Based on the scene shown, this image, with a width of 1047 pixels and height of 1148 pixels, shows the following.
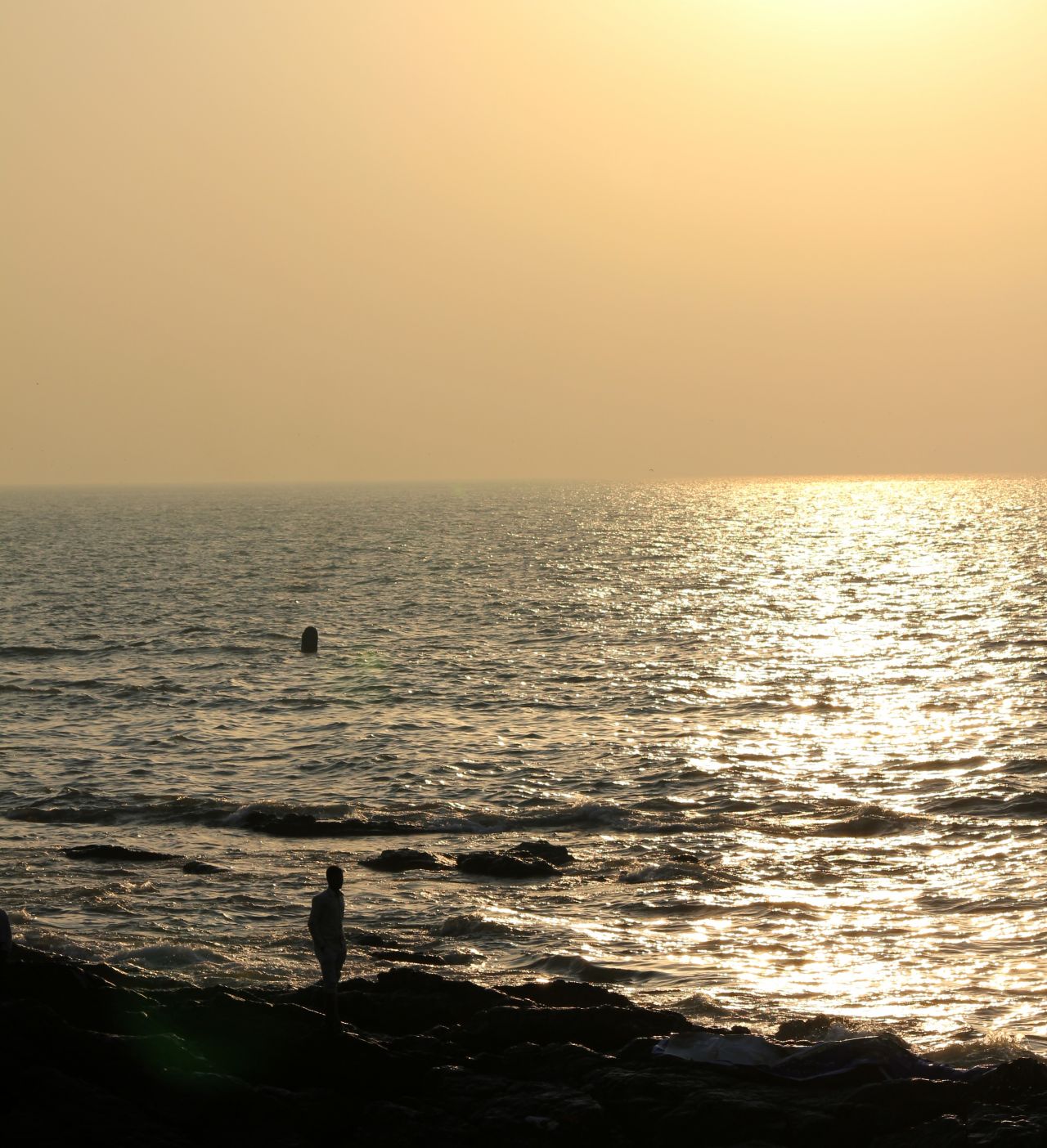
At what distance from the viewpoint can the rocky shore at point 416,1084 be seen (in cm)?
1211

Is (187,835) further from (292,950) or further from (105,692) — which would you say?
(105,692)

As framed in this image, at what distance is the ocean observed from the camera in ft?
61.9

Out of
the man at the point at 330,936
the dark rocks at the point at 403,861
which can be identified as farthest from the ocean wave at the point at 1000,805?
the man at the point at 330,936

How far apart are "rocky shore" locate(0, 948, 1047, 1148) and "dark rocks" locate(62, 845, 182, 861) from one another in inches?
353

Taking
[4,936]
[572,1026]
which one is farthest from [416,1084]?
[4,936]

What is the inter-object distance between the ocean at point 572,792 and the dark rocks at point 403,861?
0.30 meters

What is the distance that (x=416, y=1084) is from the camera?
1309cm

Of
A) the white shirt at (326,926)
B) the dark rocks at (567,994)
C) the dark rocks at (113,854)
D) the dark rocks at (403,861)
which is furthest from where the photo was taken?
the dark rocks at (113,854)

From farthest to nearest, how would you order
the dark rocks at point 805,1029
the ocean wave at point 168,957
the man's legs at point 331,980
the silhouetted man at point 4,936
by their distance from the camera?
1. the ocean wave at point 168,957
2. the silhouetted man at point 4,936
3. the dark rocks at point 805,1029
4. the man's legs at point 331,980

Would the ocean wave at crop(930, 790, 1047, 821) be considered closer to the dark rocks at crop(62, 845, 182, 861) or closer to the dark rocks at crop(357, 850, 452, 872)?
the dark rocks at crop(357, 850, 452, 872)

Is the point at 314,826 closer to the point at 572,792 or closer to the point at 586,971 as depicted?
the point at 572,792

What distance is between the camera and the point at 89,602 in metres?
71.6

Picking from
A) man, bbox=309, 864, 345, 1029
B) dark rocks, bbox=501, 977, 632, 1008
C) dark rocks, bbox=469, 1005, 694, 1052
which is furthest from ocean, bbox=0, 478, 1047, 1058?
man, bbox=309, 864, 345, 1029

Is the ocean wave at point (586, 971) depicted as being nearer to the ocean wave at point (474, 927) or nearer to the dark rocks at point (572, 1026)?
the ocean wave at point (474, 927)
